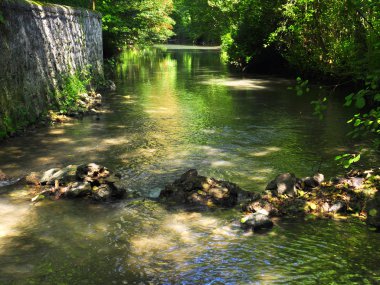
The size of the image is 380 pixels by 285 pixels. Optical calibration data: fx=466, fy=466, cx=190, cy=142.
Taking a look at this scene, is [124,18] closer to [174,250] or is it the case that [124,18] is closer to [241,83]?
[241,83]

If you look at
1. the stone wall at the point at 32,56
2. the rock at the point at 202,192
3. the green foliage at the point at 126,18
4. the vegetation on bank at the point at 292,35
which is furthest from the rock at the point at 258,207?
the green foliage at the point at 126,18

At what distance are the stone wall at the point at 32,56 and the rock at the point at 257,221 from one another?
18.9ft

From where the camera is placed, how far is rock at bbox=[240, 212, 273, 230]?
17.2 ft

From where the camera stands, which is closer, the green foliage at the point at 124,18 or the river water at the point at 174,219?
the river water at the point at 174,219

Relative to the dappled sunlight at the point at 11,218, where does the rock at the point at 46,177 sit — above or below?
above

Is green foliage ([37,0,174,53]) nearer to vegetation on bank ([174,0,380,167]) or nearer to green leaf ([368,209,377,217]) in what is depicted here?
vegetation on bank ([174,0,380,167])

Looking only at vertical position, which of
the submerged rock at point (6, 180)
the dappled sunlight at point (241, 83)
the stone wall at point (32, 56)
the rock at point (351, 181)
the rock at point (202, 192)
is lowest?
the dappled sunlight at point (241, 83)

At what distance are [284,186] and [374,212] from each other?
116 centimetres

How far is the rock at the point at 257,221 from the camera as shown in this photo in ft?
17.2

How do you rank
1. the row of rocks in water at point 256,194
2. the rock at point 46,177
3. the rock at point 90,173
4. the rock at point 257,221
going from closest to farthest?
the rock at point 257,221, the row of rocks in water at point 256,194, the rock at point 90,173, the rock at point 46,177

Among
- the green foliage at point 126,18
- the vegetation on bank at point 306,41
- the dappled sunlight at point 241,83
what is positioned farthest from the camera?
the green foliage at point 126,18

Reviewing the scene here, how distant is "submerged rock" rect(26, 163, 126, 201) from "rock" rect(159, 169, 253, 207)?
2.32 ft

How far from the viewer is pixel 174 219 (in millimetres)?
5562

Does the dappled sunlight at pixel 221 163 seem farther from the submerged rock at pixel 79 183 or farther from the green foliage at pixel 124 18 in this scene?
the green foliage at pixel 124 18
